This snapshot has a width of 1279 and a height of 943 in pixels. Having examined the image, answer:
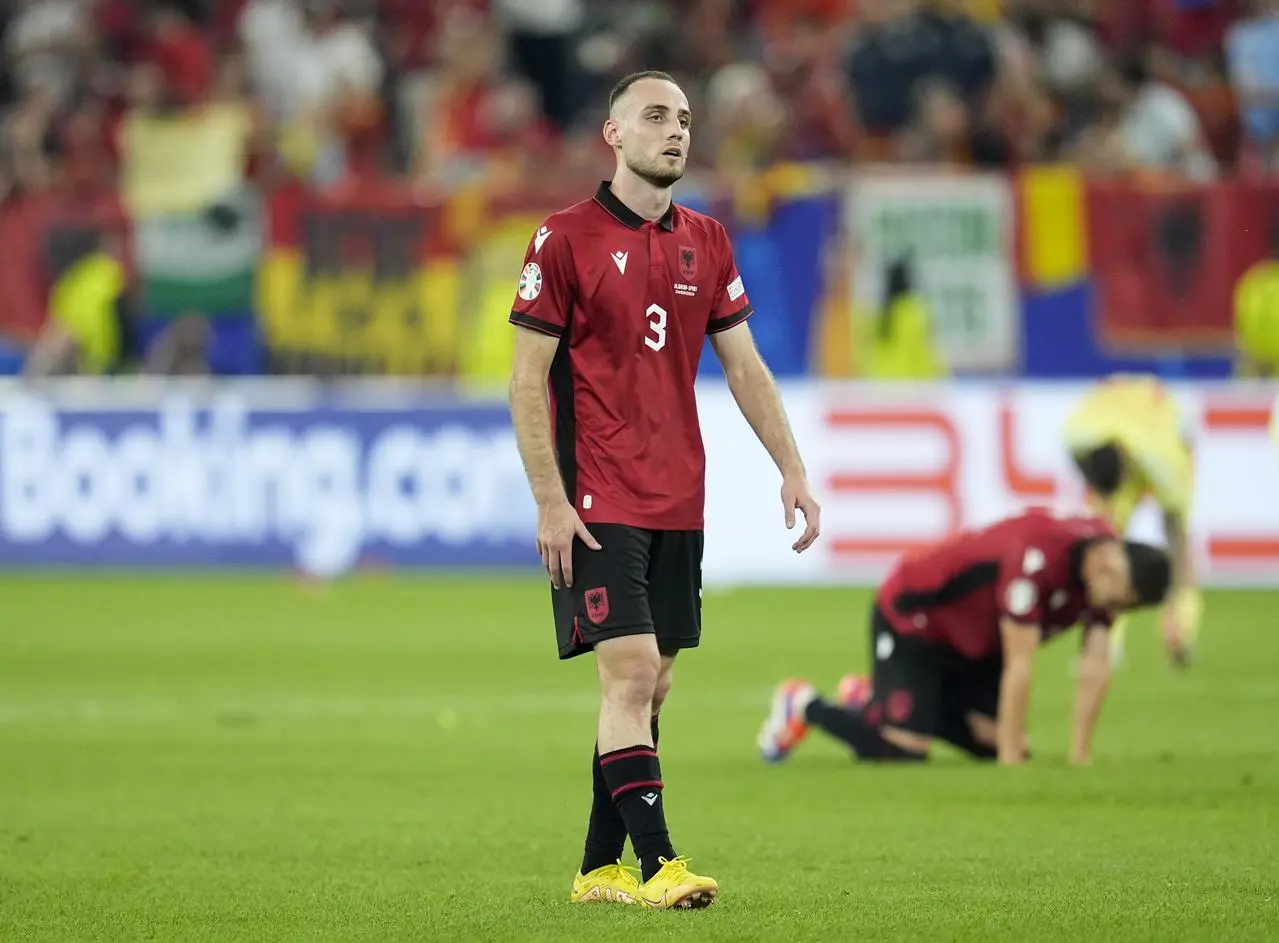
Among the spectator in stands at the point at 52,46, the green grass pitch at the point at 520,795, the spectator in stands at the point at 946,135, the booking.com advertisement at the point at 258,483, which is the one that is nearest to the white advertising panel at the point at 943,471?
the green grass pitch at the point at 520,795

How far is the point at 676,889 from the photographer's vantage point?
263 inches

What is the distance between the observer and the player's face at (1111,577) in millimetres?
10070

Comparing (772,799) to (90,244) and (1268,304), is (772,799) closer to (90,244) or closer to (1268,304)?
(1268,304)

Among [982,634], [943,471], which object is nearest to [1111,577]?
[982,634]

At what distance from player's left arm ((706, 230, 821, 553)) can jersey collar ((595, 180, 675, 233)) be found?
234 millimetres

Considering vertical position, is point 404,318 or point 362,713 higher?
point 404,318

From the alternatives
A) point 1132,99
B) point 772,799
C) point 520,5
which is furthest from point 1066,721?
point 520,5

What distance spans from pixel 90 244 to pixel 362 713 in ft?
36.1

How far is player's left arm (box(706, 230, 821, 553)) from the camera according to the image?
7.19 meters

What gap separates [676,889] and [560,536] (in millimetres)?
1043

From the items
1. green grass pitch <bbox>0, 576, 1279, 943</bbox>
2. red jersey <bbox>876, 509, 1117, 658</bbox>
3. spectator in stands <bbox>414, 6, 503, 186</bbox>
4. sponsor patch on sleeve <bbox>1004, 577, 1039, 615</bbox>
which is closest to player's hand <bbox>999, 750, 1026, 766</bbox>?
green grass pitch <bbox>0, 576, 1279, 943</bbox>

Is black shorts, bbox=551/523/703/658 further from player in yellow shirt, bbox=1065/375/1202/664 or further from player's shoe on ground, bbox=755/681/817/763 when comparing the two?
player in yellow shirt, bbox=1065/375/1202/664

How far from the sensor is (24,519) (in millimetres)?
19984

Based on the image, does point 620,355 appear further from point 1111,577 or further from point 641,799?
point 1111,577
